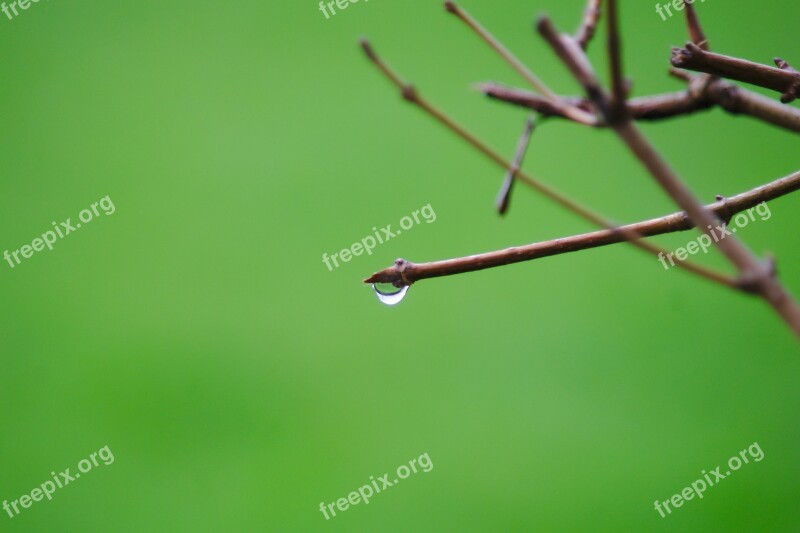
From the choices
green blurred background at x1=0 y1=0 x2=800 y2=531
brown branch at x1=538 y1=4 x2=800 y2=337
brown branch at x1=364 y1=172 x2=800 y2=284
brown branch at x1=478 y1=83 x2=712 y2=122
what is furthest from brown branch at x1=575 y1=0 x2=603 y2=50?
green blurred background at x1=0 y1=0 x2=800 y2=531

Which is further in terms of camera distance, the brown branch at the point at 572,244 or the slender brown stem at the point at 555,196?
the brown branch at the point at 572,244

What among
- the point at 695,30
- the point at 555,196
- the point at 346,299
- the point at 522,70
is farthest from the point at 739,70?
the point at 346,299

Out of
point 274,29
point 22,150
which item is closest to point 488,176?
point 274,29

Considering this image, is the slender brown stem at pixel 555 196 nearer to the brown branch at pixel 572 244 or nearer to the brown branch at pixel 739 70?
the brown branch at pixel 572 244

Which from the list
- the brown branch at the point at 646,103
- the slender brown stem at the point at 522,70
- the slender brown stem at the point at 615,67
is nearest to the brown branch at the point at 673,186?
the slender brown stem at the point at 615,67

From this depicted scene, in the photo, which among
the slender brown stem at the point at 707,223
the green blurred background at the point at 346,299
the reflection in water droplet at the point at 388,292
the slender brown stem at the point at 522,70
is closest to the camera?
the slender brown stem at the point at 707,223
